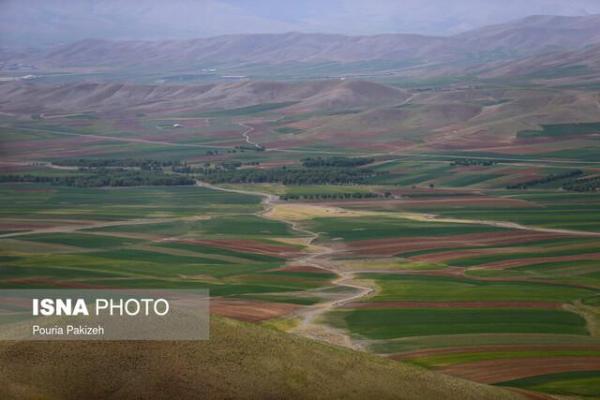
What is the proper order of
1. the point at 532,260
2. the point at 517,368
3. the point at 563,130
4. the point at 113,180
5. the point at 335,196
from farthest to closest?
1. the point at 563,130
2. the point at 113,180
3. the point at 335,196
4. the point at 532,260
5. the point at 517,368

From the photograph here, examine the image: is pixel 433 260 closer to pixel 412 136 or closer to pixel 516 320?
pixel 516 320

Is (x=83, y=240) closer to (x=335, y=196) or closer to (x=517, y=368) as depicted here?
(x=335, y=196)

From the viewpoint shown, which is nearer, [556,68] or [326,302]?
[326,302]

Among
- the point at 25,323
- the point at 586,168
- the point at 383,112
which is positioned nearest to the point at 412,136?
the point at 383,112

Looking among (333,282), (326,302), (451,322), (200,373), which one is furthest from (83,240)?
(200,373)

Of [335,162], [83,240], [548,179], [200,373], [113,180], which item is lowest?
[83,240]

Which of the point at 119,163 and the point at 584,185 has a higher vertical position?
the point at 119,163

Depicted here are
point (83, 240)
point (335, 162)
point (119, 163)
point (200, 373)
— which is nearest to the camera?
point (200, 373)
